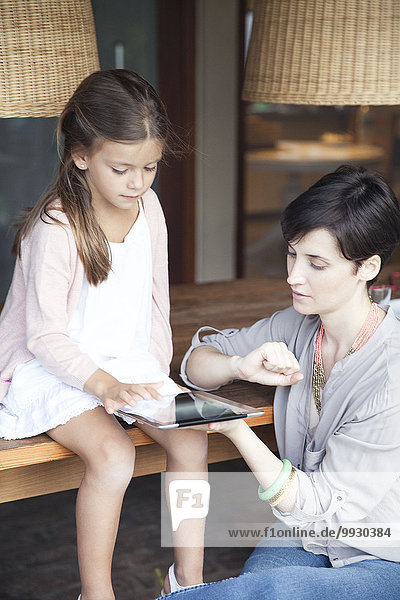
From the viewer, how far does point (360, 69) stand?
6.43ft

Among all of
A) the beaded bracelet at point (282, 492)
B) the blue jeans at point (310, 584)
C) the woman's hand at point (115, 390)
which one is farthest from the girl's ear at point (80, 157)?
the blue jeans at point (310, 584)

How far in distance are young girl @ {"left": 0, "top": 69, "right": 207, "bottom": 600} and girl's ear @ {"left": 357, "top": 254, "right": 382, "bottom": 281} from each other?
442mm

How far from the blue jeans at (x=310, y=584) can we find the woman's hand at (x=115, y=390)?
1.27 ft

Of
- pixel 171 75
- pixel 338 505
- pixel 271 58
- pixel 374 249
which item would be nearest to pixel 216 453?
pixel 338 505

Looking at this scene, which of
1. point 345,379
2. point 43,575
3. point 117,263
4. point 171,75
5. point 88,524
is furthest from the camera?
point 171,75

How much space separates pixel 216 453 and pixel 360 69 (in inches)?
38.4

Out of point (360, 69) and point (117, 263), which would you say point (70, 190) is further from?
point (360, 69)

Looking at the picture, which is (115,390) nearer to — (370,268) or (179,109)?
(370,268)

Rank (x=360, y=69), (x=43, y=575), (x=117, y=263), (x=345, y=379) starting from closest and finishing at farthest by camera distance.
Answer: (x=345, y=379)
(x=117, y=263)
(x=360, y=69)
(x=43, y=575)

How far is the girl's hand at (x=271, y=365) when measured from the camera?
68.2 inches

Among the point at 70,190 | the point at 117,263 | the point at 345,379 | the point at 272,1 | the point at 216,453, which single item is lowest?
the point at 216,453

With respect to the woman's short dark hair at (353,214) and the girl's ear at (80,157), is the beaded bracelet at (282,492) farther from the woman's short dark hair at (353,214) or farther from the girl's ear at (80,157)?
the girl's ear at (80,157)

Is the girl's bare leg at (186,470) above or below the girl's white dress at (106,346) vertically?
below

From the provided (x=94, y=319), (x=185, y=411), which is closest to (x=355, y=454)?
(x=185, y=411)
